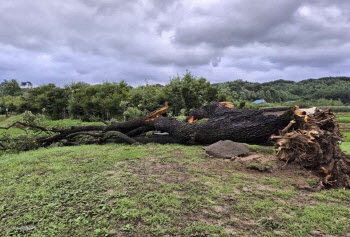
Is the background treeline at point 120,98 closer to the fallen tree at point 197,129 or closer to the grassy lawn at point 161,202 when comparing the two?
the fallen tree at point 197,129

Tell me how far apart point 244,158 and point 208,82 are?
12848 mm

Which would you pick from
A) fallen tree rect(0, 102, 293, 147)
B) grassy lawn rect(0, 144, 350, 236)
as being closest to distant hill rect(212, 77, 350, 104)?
fallen tree rect(0, 102, 293, 147)

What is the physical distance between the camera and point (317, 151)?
4.60 m

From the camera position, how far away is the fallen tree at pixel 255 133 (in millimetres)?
4664

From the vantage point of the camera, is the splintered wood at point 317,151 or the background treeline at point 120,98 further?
the background treeline at point 120,98

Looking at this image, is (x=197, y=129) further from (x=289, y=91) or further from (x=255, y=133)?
(x=289, y=91)

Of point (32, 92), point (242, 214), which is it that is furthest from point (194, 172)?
point (32, 92)

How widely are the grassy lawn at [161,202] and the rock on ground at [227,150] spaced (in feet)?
2.22

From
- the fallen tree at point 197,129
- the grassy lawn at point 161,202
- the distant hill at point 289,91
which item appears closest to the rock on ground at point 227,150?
the grassy lawn at point 161,202

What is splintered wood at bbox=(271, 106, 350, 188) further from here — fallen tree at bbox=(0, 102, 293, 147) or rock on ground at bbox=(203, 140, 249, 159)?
fallen tree at bbox=(0, 102, 293, 147)

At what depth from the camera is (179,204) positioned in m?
2.91

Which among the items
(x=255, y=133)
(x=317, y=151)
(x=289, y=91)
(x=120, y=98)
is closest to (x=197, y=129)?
(x=255, y=133)

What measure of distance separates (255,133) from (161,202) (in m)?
4.01

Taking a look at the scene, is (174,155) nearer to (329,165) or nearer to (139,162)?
(139,162)
